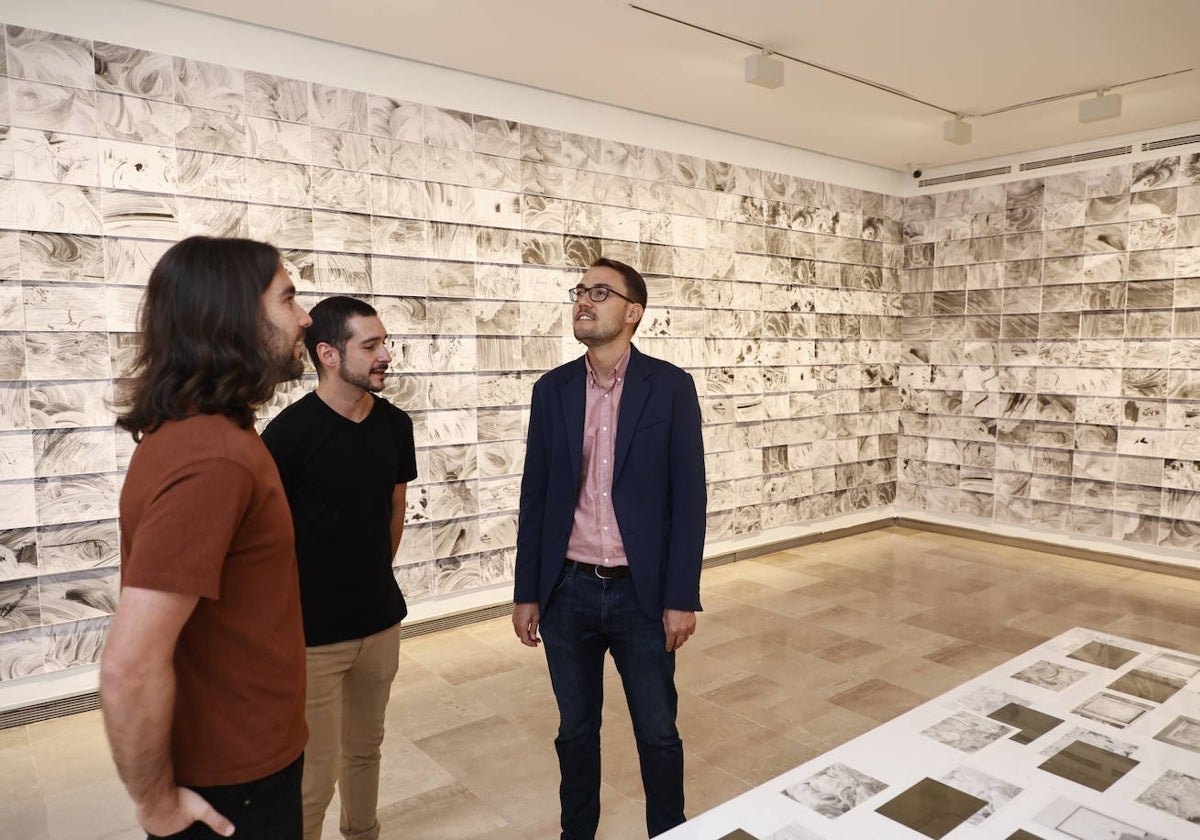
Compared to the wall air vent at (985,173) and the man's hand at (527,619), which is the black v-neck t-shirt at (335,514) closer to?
the man's hand at (527,619)

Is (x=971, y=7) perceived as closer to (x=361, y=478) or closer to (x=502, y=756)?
(x=361, y=478)

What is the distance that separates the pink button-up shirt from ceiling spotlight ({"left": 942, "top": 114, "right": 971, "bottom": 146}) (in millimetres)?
4375

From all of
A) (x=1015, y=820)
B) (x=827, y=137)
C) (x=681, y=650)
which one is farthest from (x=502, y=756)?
(x=827, y=137)

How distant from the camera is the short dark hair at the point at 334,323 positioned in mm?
2121

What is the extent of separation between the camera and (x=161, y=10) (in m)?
3.65

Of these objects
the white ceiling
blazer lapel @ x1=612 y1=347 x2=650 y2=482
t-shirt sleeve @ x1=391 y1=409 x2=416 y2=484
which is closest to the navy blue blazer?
blazer lapel @ x1=612 y1=347 x2=650 y2=482

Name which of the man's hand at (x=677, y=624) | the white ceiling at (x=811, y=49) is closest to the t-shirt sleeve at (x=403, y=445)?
the man's hand at (x=677, y=624)

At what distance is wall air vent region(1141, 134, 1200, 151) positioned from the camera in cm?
565

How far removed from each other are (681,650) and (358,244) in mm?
2786

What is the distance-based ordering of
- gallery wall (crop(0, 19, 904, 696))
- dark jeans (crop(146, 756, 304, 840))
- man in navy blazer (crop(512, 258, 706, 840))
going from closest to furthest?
dark jeans (crop(146, 756, 304, 840)) → man in navy blazer (crop(512, 258, 706, 840)) → gallery wall (crop(0, 19, 904, 696))

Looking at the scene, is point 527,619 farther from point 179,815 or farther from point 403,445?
point 179,815

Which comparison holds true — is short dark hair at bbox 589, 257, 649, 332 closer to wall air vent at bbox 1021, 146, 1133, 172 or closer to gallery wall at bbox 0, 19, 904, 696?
gallery wall at bbox 0, 19, 904, 696

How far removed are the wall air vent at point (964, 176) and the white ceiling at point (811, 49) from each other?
0.96m

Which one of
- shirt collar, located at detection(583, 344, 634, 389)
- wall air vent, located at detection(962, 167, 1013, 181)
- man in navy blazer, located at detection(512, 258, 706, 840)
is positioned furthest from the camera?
wall air vent, located at detection(962, 167, 1013, 181)
